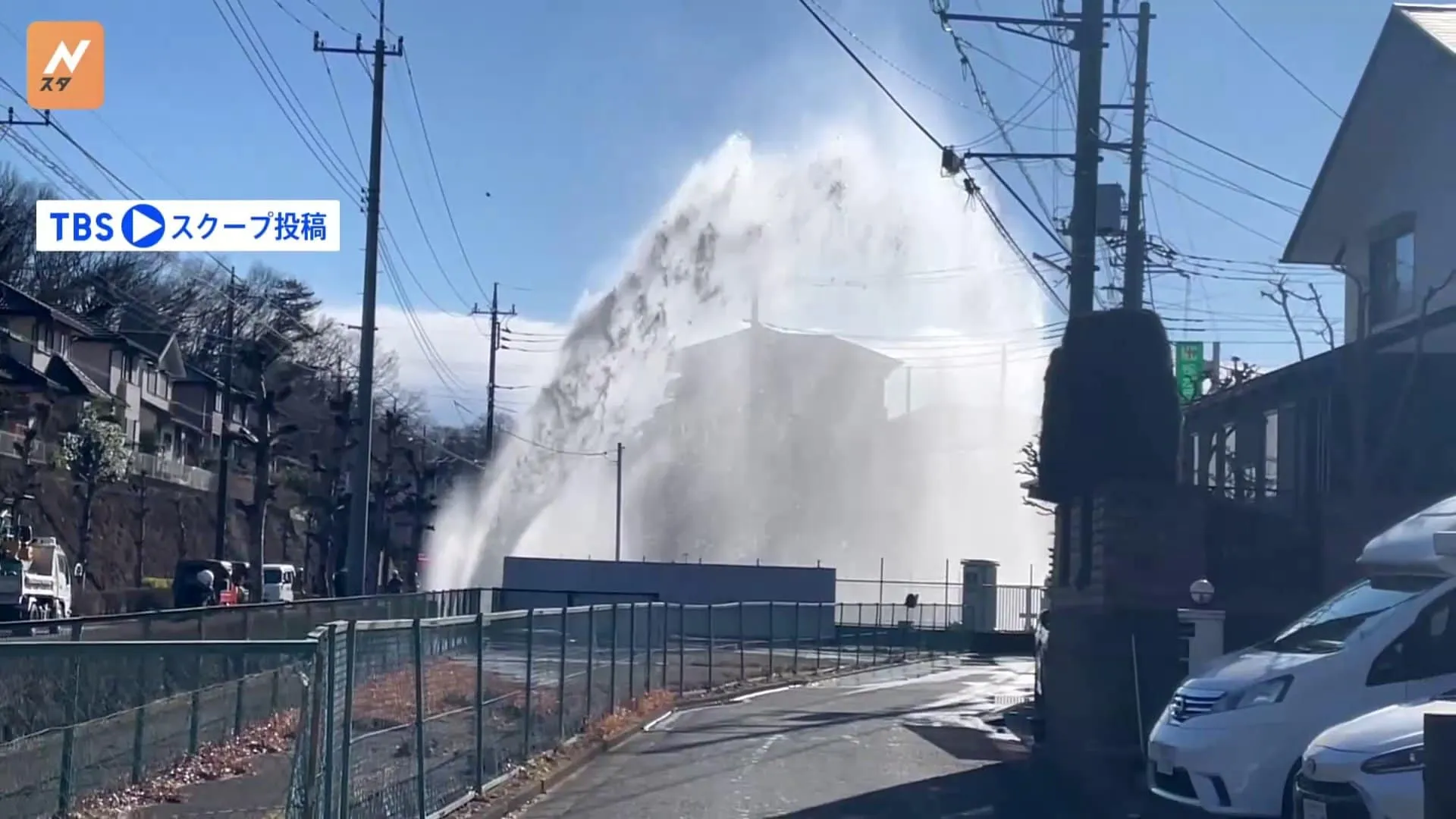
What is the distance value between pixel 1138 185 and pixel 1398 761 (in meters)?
18.7

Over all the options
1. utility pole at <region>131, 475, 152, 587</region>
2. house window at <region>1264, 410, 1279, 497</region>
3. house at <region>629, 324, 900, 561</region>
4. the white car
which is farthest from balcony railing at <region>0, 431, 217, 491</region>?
the white car

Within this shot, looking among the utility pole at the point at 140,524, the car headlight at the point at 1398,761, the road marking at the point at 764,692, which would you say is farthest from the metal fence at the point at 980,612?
the car headlight at the point at 1398,761

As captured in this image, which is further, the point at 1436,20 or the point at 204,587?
the point at 204,587

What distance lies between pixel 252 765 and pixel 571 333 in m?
56.7

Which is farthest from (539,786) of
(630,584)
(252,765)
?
Result: (630,584)

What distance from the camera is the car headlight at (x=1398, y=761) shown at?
8.19 metres

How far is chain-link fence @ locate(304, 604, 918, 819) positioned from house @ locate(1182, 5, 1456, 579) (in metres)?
8.63

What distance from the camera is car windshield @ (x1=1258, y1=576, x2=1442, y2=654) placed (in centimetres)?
1162

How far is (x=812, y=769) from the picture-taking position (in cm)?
1681

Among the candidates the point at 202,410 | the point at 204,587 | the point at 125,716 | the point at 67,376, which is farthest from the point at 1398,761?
the point at 202,410

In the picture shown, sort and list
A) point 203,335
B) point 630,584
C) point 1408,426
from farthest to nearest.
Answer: point 203,335 < point 630,584 < point 1408,426

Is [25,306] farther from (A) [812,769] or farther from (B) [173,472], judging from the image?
(A) [812,769]

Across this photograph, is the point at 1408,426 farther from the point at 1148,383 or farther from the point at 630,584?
the point at 630,584

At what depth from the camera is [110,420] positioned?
59.3 metres
